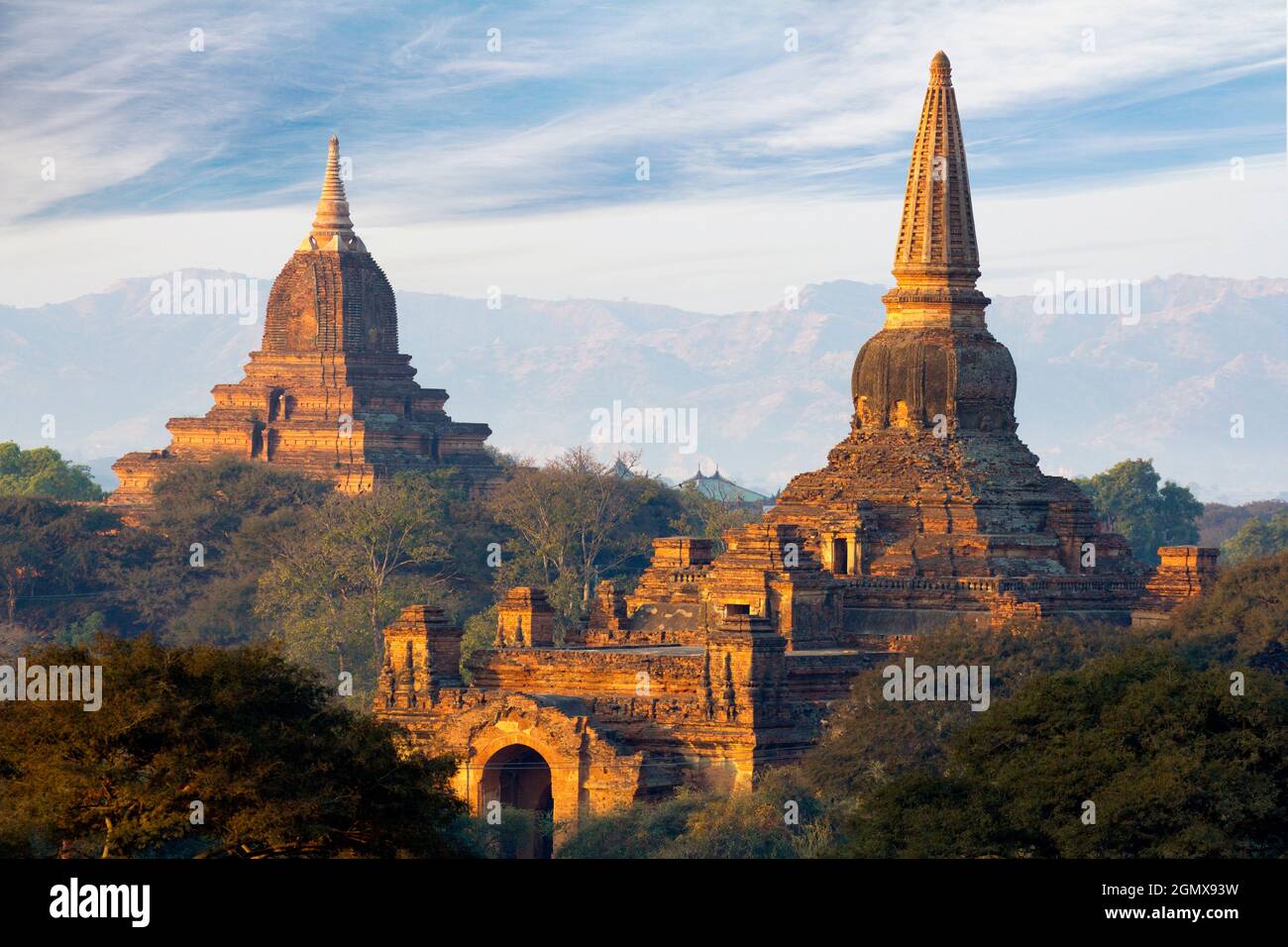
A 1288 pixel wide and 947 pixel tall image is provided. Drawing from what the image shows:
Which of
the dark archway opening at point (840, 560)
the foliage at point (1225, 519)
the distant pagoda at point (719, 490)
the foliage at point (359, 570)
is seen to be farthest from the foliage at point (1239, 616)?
the foliage at point (1225, 519)

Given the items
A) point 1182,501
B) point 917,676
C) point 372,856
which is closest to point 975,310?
point 917,676

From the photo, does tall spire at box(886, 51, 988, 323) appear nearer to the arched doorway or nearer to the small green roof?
the arched doorway

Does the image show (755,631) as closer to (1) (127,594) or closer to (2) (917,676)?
(2) (917,676)

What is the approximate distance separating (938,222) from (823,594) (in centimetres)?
1156

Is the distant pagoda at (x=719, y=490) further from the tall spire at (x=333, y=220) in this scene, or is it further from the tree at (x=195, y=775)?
the tree at (x=195, y=775)

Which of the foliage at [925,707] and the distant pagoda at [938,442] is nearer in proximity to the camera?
the foliage at [925,707]

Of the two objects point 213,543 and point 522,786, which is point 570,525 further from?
point 522,786

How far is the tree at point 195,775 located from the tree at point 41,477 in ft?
244

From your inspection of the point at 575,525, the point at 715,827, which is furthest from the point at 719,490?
the point at 715,827

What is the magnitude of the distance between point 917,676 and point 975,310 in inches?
693

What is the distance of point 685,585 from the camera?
72688 mm

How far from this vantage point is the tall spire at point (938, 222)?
77750 millimetres

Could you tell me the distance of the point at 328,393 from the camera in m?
111

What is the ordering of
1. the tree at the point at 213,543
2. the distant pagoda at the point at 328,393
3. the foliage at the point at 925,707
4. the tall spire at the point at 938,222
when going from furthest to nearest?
the distant pagoda at the point at 328,393
the tree at the point at 213,543
the tall spire at the point at 938,222
the foliage at the point at 925,707
